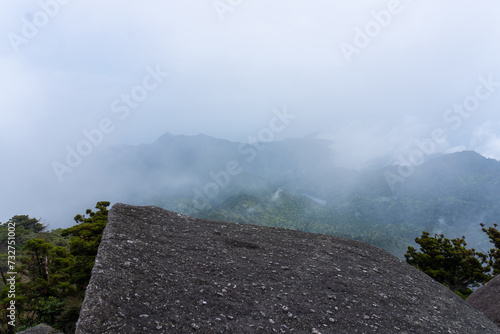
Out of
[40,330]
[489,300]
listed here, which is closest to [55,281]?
[40,330]

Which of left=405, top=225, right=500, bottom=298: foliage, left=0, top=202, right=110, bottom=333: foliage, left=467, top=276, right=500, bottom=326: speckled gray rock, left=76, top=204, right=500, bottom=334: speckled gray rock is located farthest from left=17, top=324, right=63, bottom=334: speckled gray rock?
left=405, top=225, right=500, bottom=298: foliage

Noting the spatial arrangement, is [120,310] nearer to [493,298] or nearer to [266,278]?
[266,278]

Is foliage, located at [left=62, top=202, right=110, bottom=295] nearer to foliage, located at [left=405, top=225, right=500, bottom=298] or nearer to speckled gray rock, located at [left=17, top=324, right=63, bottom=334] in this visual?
speckled gray rock, located at [left=17, top=324, right=63, bottom=334]

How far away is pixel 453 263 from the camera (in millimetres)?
32312

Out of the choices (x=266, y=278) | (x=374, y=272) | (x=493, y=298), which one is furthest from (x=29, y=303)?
(x=493, y=298)

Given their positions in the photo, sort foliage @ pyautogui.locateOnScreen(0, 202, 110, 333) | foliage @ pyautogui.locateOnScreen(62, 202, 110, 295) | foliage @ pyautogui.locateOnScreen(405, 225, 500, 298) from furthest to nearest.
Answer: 1. foliage @ pyautogui.locateOnScreen(405, 225, 500, 298)
2. foliage @ pyautogui.locateOnScreen(62, 202, 110, 295)
3. foliage @ pyautogui.locateOnScreen(0, 202, 110, 333)

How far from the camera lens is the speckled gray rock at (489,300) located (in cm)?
1658

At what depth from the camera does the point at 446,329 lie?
37.3 feet

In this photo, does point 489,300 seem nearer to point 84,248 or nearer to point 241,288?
point 241,288

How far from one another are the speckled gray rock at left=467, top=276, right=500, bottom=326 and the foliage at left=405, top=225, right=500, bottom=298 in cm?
1154

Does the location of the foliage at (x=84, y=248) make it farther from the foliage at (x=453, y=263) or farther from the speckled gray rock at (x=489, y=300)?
the foliage at (x=453, y=263)

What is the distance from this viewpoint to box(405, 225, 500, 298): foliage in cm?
3112

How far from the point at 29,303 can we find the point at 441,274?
41078mm

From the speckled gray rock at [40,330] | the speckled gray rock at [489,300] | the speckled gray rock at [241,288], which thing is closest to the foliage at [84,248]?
the speckled gray rock at [40,330]
